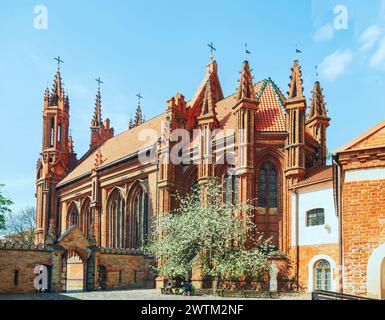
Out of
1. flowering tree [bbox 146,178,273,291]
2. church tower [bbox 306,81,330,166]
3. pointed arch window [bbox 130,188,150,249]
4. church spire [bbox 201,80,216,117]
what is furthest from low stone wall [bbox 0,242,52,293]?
church tower [bbox 306,81,330,166]

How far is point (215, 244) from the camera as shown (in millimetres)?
29438

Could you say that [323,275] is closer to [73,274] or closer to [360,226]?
[360,226]

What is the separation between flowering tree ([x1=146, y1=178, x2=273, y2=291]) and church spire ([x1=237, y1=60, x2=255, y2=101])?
5932 mm

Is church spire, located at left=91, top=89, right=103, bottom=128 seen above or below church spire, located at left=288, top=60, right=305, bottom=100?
above

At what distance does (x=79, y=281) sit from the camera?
3866cm

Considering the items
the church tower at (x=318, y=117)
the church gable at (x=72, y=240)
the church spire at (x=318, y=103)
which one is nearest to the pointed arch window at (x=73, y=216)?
the church gable at (x=72, y=240)

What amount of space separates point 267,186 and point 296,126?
4.16 metres

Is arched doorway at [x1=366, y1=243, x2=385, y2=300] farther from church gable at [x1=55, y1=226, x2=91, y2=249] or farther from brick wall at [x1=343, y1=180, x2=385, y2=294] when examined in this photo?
church gable at [x1=55, y1=226, x2=91, y2=249]

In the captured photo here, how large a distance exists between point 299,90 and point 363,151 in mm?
18888

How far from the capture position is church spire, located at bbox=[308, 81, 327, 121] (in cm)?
3625

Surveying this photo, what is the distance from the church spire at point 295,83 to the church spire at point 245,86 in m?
2.43

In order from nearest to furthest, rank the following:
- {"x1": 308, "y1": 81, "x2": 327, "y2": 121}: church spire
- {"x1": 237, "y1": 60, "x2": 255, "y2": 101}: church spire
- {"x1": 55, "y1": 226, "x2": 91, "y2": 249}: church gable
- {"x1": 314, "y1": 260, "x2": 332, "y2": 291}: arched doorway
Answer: {"x1": 314, "y1": 260, "x2": 332, "y2": 291}: arched doorway < {"x1": 237, "y1": 60, "x2": 255, "y2": 101}: church spire < {"x1": 55, "y1": 226, "x2": 91, "y2": 249}: church gable < {"x1": 308, "y1": 81, "x2": 327, "y2": 121}: church spire

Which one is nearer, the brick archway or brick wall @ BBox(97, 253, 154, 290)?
brick wall @ BBox(97, 253, 154, 290)
